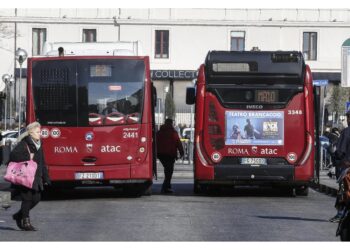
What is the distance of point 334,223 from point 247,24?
60096mm

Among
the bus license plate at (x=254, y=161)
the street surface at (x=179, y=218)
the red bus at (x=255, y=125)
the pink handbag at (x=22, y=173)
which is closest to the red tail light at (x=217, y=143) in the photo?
the red bus at (x=255, y=125)

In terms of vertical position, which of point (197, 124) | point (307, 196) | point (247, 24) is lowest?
point (307, 196)

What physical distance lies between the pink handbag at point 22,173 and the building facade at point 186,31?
196 feet

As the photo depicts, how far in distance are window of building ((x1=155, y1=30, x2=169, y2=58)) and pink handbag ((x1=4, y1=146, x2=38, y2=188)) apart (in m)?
61.0

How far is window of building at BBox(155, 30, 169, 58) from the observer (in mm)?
77062

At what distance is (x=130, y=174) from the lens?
22.7 m

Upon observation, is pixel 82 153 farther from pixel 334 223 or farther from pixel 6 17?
pixel 6 17

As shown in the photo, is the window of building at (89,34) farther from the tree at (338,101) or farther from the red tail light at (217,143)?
the red tail light at (217,143)

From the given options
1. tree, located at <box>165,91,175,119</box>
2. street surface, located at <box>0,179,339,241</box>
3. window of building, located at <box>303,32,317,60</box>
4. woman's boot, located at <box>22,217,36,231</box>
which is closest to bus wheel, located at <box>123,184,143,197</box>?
street surface, located at <box>0,179,339,241</box>

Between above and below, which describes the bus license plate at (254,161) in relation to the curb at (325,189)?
above

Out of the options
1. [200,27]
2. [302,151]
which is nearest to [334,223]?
[302,151]

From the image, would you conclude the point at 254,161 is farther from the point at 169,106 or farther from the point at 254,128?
the point at 169,106

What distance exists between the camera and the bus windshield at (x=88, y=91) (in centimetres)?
2275

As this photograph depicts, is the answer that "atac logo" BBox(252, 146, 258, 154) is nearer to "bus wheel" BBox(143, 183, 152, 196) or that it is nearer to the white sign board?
"bus wheel" BBox(143, 183, 152, 196)
